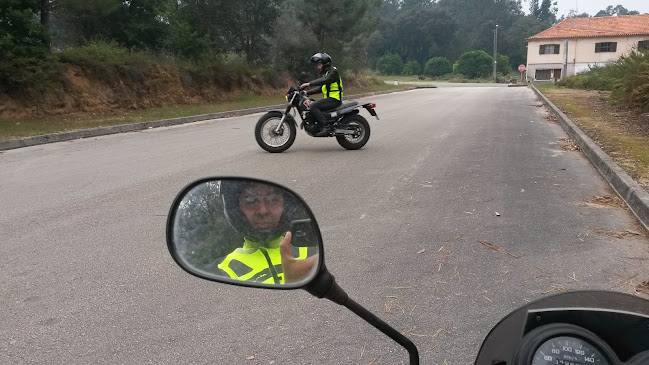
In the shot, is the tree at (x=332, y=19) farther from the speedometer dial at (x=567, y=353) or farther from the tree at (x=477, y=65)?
the tree at (x=477, y=65)

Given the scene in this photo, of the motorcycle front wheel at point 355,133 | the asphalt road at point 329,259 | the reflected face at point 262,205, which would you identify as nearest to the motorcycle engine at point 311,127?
the motorcycle front wheel at point 355,133

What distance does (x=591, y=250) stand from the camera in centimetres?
455

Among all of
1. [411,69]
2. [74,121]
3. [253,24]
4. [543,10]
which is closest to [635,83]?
[74,121]

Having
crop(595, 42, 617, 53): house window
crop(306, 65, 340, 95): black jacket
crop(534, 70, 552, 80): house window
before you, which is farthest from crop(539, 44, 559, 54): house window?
crop(306, 65, 340, 95): black jacket

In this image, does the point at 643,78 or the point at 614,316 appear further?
the point at 643,78

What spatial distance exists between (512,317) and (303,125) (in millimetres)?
8690

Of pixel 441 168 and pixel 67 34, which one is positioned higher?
pixel 67 34

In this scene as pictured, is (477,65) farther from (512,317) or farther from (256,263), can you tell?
(256,263)

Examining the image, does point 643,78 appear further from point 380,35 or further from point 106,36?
point 380,35

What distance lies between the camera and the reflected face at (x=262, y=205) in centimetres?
152

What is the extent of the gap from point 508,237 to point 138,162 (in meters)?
6.60

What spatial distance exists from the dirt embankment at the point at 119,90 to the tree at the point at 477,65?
65124 millimetres

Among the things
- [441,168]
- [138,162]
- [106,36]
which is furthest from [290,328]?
[106,36]

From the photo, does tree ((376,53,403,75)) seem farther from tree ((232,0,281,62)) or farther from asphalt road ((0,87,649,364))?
asphalt road ((0,87,649,364))
